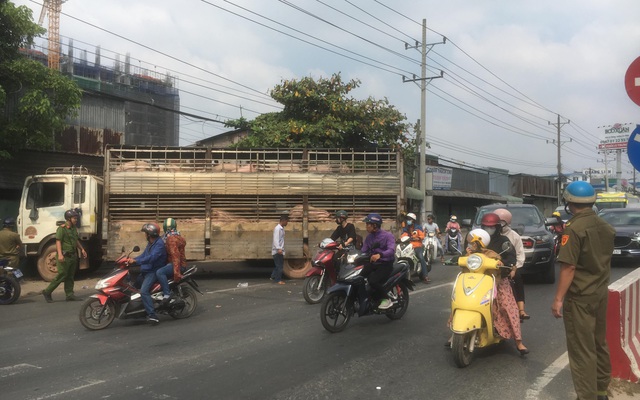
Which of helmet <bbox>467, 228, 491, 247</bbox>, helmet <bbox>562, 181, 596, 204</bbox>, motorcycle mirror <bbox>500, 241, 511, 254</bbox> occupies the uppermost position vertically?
helmet <bbox>562, 181, 596, 204</bbox>

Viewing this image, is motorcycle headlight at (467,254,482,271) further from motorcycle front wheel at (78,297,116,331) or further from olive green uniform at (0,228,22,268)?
olive green uniform at (0,228,22,268)

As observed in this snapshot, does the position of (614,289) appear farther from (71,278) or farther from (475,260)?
(71,278)

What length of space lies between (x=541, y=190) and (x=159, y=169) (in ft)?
148

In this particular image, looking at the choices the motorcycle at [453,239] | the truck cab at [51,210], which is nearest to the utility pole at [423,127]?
the motorcycle at [453,239]

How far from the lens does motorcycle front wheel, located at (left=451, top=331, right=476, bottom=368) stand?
5688 millimetres

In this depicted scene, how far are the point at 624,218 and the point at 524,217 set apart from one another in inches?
203

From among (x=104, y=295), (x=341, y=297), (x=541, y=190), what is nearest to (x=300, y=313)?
(x=341, y=297)

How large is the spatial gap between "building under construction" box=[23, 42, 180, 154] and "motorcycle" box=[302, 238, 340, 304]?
945 centimetres

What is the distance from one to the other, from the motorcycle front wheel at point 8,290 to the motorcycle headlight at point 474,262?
854 cm

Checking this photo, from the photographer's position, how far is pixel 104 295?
8125 mm

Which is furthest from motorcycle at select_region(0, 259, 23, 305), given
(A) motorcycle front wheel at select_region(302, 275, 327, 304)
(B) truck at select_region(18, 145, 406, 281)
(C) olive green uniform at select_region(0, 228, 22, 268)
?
(A) motorcycle front wheel at select_region(302, 275, 327, 304)

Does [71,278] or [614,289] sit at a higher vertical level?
[614,289]

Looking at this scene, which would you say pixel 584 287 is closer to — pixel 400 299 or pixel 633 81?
pixel 633 81

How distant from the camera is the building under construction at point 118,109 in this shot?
69.9 feet
